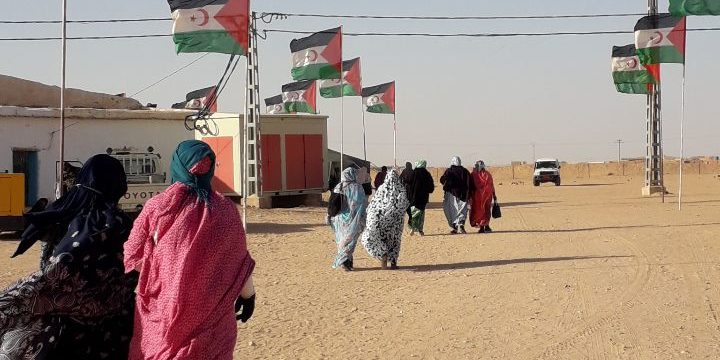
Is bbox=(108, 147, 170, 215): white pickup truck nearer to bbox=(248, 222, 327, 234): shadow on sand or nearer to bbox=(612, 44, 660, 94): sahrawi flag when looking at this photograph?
bbox=(248, 222, 327, 234): shadow on sand

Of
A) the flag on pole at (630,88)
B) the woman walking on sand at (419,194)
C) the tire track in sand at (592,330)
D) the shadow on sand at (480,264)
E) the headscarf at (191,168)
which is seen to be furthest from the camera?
the flag on pole at (630,88)

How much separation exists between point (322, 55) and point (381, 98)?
10.7 m

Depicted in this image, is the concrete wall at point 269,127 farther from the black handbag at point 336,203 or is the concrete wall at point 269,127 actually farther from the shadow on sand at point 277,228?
the black handbag at point 336,203

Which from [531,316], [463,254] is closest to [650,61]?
[463,254]

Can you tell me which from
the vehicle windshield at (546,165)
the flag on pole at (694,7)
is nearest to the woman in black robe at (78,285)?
the flag on pole at (694,7)

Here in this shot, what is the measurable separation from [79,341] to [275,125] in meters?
24.6

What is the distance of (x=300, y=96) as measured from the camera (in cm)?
3136

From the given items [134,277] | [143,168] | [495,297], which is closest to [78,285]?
[134,277]

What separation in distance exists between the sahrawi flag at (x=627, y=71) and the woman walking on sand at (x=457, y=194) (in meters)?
11.2

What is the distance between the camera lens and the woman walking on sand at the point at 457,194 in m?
19.8

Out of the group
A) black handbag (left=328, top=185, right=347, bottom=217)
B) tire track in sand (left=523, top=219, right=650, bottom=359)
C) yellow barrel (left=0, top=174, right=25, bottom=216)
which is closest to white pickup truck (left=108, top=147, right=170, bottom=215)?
yellow barrel (left=0, top=174, right=25, bottom=216)

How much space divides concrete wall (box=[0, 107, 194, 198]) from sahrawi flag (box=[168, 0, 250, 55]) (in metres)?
5.83

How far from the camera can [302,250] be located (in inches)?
647

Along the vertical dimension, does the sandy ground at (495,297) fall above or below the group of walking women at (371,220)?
below
